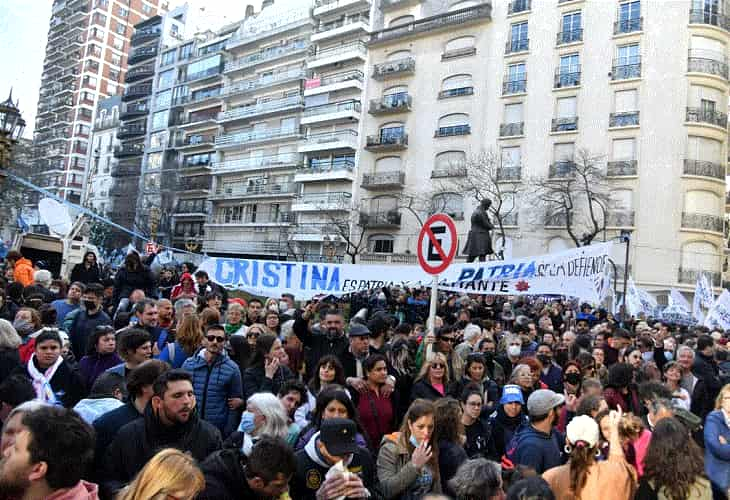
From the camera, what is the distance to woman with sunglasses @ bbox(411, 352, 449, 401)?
512cm

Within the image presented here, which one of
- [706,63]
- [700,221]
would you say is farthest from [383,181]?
[706,63]

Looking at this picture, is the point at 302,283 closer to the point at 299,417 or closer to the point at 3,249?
the point at 299,417

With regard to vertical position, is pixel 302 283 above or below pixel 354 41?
below

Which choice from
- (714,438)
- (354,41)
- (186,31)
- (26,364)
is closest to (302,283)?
(26,364)

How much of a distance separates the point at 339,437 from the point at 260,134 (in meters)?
46.6

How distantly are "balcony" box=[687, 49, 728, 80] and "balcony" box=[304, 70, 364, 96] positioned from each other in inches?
811

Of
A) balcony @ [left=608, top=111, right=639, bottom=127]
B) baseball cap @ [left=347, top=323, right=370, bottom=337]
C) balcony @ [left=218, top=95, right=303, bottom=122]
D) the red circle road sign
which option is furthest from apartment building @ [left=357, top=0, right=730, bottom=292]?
baseball cap @ [left=347, top=323, right=370, bottom=337]

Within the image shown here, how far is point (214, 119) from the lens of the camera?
52938 millimetres

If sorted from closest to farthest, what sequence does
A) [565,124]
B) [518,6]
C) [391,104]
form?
[565,124], [518,6], [391,104]

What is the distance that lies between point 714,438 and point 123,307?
6.65 metres

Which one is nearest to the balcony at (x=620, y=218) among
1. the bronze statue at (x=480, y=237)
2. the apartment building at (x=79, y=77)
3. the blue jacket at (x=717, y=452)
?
the bronze statue at (x=480, y=237)

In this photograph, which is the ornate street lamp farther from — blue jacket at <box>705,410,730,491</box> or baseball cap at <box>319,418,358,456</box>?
blue jacket at <box>705,410,730,491</box>

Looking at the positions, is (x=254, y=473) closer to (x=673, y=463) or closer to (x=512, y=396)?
(x=673, y=463)

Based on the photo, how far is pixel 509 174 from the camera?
3378 centimetres
